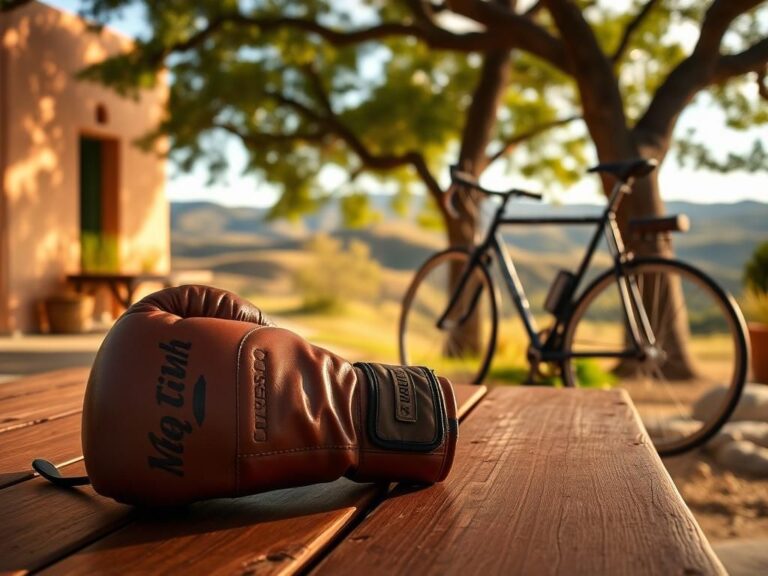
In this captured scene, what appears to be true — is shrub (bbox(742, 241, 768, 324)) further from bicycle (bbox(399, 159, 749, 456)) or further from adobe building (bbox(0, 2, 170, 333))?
adobe building (bbox(0, 2, 170, 333))

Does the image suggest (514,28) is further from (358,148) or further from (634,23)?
(358,148)

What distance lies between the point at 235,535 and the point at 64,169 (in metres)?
11.4

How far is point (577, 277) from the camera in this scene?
353 centimetres

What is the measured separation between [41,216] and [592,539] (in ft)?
36.5

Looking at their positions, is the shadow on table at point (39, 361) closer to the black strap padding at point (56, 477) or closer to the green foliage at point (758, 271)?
the black strap padding at point (56, 477)

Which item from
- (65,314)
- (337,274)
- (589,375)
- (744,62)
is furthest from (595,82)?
(337,274)

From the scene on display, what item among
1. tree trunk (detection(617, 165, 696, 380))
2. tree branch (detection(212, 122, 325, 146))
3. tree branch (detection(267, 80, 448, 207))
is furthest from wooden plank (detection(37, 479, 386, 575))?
tree branch (detection(212, 122, 325, 146))

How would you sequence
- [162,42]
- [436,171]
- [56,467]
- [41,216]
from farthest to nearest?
[436,171] < [41,216] < [162,42] < [56,467]

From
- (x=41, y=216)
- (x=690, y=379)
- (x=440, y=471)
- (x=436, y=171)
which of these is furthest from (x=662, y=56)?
(x=440, y=471)

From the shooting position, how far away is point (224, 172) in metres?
11.8

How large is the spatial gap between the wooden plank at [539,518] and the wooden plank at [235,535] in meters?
0.04

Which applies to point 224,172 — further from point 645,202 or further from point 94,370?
point 94,370

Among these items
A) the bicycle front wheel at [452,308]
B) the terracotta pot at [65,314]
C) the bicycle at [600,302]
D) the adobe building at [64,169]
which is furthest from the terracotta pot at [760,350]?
the adobe building at [64,169]

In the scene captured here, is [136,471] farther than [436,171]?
No
